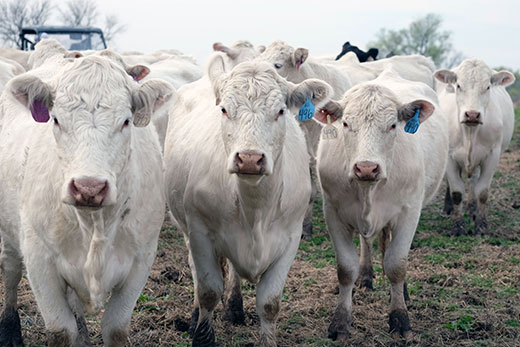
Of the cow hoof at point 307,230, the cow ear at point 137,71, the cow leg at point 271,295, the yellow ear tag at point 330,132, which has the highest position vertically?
the yellow ear tag at point 330,132

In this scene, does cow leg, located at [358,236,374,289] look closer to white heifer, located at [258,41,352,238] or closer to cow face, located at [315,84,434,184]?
cow face, located at [315,84,434,184]

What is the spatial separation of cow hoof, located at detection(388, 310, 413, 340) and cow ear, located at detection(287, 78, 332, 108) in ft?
5.82

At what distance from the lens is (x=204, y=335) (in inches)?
180

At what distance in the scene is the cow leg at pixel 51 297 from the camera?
140 inches

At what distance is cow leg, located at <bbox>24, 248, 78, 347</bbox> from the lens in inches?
140

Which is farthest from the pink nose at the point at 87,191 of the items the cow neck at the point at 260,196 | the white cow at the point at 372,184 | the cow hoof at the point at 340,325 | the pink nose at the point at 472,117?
the pink nose at the point at 472,117

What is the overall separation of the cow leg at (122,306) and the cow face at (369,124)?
1.64m

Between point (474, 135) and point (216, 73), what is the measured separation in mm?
5107

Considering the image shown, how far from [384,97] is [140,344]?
2487 mm

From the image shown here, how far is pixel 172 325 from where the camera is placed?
5.11 metres

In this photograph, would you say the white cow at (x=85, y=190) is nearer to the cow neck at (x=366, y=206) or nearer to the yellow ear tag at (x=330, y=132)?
the yellow ear tag at (x=330, y=132)

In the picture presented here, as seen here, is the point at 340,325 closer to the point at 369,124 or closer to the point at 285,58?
→ the point at 369,124

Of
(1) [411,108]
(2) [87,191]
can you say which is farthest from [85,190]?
(1) [411,108]

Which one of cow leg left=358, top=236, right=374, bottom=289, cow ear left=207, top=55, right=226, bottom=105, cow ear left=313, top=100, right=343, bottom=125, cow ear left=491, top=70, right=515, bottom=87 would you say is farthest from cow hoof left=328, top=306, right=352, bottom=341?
cow ear left=491, top=70, right=515, bottom=87
